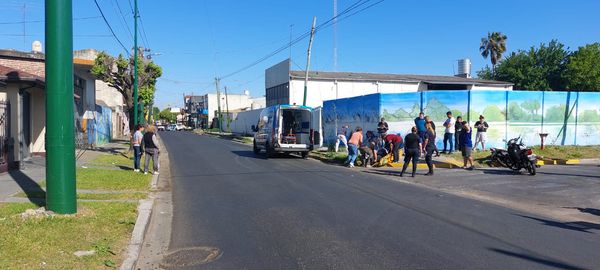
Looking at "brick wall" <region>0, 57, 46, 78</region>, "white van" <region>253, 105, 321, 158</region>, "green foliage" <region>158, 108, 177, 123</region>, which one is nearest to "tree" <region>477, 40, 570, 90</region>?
"white van" <region>253, 105, 321, 158</region>

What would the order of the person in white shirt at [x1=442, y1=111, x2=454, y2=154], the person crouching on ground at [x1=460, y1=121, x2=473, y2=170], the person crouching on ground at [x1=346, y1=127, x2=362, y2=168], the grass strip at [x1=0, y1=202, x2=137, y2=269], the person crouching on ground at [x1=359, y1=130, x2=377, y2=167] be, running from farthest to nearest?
the person in white shirt at [x1=442, y1=111, x2=454, y2=154]
the person crouching on ground at [x1=359, y1=130, x2=377, y2=167]
the person crouching on ground at [x1=346, y1=127, x2=362, y2=168]
the person crouching on ground at [x1=460, y1=121, x2=473, y2=170]
the grass strip at [x1=0, y1=202, x2=137, y2=269]

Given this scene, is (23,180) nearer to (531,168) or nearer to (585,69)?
(531,168)

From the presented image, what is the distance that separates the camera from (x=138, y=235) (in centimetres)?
722

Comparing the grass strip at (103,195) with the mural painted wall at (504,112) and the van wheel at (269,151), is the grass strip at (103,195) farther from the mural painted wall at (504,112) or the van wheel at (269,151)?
the mural painted wall at (504,112)

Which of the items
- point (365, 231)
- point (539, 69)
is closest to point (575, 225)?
point (365, 231)

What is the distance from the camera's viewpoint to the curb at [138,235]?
594cm

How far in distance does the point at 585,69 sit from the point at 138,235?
5891cm

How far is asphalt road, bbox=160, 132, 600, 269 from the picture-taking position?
6121 millimetres

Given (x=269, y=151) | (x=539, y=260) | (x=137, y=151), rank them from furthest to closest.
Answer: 1. (x=269, y=151)
2. (x=137, y=151)
3. (x=539, y=260)

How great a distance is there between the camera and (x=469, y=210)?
9.71 metres

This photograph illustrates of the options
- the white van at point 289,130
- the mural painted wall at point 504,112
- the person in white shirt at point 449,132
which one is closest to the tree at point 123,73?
the white van at point 289,130

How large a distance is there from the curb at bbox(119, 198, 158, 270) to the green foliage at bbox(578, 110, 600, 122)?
69.5 feet

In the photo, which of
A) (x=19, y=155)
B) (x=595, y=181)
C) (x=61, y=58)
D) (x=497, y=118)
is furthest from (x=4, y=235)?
(x=497, y=118)

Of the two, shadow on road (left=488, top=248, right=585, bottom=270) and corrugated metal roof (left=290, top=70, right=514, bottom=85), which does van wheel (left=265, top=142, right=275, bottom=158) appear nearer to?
shadow on road (left=488, top=248, right=585, bottom=270)
